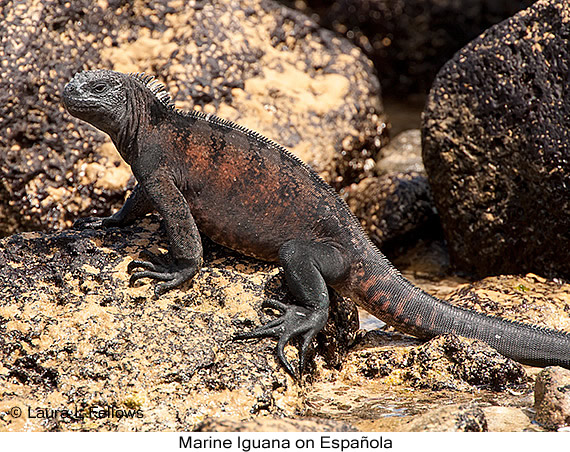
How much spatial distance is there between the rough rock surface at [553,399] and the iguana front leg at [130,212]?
8.30 ft

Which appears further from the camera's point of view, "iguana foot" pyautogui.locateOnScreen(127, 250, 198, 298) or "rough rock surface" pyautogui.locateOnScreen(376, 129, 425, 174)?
"rough rock surface" pyautogui.locateOnScreen(376, 129, 425, 174)

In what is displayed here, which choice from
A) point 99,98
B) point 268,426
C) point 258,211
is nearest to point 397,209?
point 258,211

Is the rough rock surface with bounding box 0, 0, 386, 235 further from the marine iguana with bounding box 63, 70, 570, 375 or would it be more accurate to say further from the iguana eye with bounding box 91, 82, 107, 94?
the iguana eye with bounding box 91, 82, 107, 94

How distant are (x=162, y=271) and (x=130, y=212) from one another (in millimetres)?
681

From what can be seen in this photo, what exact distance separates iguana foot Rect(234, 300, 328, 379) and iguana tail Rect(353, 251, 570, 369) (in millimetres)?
398

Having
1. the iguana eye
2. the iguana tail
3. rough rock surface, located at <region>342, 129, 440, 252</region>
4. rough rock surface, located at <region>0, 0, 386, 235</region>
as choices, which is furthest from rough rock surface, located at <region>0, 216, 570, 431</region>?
rough rock surface, located at <region>342, 129, 440, 252</region>

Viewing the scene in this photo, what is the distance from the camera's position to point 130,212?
15.2ft

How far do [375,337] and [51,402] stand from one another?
6.99ft

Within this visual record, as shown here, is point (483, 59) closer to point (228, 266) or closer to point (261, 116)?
point (261, 116)

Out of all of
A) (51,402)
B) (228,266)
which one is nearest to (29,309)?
(51,402)

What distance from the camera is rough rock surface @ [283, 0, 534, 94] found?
11078mm

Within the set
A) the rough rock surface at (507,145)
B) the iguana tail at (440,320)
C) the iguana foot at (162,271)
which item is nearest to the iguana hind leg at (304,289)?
the iguana tail at (440,320)

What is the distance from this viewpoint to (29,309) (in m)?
3.85

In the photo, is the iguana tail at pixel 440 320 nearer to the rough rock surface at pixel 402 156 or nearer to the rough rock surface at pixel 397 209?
the rough rock surface at pixel 397 209
